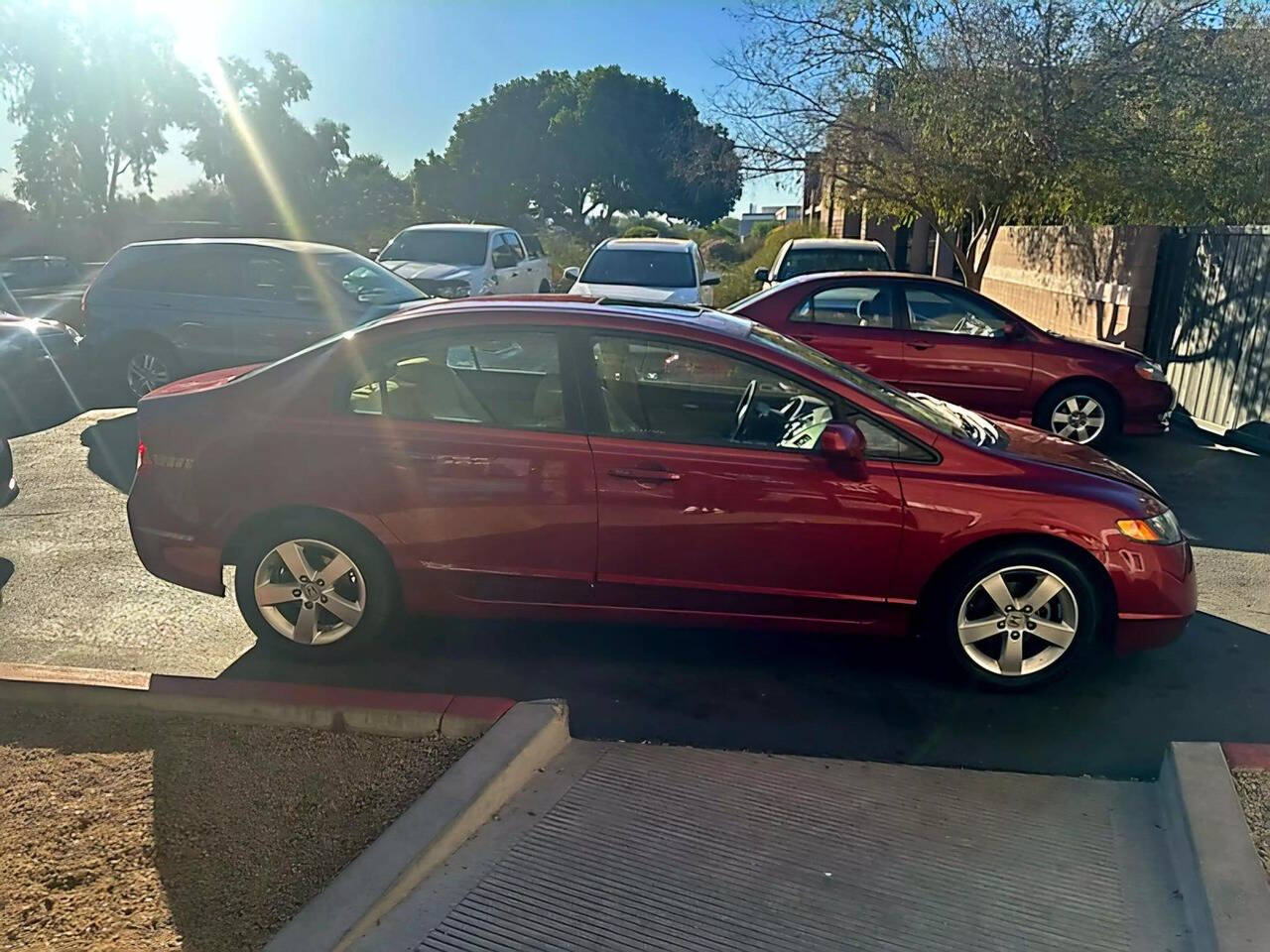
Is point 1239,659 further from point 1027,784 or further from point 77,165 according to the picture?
point 77,165

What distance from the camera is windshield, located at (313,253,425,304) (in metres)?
9.47

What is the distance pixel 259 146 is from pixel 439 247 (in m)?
29.2

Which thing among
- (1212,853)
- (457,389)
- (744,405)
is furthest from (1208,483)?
(457,389)

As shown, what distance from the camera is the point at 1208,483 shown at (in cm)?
764

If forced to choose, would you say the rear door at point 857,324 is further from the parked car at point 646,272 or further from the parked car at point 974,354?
the parked car at point 646,272

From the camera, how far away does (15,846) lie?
2.94 m

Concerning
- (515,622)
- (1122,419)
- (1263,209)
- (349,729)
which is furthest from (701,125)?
(349,729)

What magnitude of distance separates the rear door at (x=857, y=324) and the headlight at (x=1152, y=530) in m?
4.43

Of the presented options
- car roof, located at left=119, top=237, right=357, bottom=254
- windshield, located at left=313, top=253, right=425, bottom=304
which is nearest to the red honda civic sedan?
windshield, located at left=313, top=253, right=425, bottom=304

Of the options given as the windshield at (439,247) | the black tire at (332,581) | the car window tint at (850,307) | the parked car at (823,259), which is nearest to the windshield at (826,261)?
the parked car at (823,259)

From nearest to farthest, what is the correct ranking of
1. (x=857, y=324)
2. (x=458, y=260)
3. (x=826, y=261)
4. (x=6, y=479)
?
(x=6, y=479), (x=857, y=324), (x=826, y=261), (x=458, y=260)

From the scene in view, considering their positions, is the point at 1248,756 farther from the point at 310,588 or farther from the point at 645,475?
the point at 310,588

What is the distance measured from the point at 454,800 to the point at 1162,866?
2173 millimetres

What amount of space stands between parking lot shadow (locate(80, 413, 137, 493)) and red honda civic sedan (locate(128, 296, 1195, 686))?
338 cm
